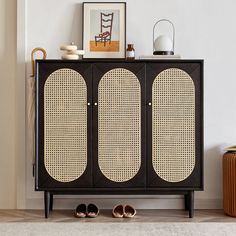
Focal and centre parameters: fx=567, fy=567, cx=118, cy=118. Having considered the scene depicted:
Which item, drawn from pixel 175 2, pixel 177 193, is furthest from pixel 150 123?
pixel 175 2

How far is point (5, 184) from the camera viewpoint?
454cm

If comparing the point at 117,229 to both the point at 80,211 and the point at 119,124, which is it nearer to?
the point at 80,211

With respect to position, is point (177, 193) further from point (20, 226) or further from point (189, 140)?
point (20, 226)

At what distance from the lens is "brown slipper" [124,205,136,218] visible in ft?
13.7

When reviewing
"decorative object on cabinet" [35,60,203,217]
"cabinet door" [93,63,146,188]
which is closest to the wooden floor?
"decorative object on cabinet" [35,60,203,217]

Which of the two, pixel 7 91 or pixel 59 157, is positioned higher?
pixel 7 91

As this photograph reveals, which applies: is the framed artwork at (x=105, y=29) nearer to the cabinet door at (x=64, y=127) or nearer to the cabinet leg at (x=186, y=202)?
the cabinet door at (x=64, y=127)

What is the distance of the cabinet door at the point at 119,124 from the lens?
13.5 ft

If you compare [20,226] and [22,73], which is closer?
[20,226]

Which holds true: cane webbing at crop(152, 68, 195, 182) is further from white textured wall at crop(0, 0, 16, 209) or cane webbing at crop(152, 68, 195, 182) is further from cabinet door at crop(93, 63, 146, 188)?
white textured wall at crop(0, 0, 16, 209)

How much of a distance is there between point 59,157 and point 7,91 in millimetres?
787

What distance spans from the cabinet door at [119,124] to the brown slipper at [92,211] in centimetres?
23

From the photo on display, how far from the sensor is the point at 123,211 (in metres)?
4.20

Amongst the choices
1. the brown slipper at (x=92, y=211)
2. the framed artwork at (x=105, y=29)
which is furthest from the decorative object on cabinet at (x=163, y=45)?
the brown slipper at (x=92, y=211)
